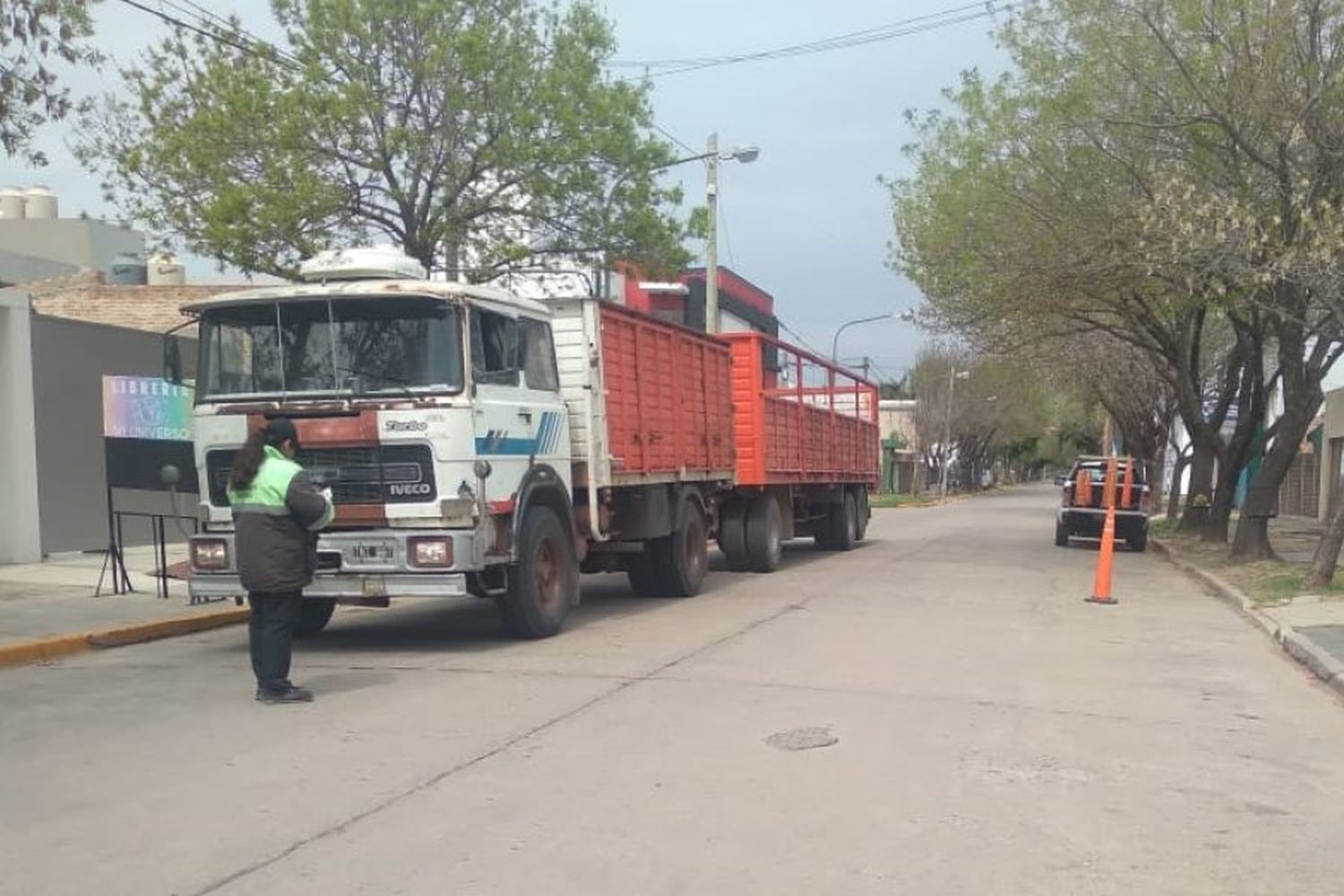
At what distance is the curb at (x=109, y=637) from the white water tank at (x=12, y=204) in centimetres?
3401

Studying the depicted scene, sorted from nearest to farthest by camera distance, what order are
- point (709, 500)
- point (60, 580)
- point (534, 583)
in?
1. point (534, 583)
2. point (60, 580)
3. point (709, 500)

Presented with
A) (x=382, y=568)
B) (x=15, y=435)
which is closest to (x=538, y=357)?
(x=382, y=568)

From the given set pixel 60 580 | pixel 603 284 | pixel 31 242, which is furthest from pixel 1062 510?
pixel 31 242

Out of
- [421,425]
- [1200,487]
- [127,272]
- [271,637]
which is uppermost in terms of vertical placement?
[127,272]

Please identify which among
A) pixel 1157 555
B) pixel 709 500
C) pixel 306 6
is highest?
pixel 306 6

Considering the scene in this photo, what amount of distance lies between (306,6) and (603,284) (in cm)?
698

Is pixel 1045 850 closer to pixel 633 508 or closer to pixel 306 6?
pixel 633 508

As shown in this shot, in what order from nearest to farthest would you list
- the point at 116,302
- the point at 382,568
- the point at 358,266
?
the point at 382,568, the point at 358,266, the point at 116,302

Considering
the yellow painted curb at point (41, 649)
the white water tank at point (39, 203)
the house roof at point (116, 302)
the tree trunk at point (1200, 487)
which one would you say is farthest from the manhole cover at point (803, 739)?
the white water tank at point (39, 203)

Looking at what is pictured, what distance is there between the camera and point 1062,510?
25.6 m

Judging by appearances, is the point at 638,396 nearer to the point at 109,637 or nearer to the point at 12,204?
the point at 109,637

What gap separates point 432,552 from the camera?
948cm

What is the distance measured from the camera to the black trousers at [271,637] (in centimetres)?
813

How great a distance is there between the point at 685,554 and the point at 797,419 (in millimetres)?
5082
